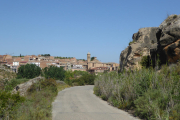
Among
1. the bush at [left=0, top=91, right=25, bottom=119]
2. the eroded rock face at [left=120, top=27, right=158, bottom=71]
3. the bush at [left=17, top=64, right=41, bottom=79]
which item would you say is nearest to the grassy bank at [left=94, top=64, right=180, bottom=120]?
the eroded rock face at [left=120, top=27, right=158, bottom=71]

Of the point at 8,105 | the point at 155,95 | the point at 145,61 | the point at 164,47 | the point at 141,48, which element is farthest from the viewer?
the point at 141,48

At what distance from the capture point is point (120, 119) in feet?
32.8

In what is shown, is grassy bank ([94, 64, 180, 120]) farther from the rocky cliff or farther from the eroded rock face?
the eroded rock face

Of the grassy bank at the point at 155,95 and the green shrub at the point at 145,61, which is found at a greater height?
the green shrub at the point at 145,61

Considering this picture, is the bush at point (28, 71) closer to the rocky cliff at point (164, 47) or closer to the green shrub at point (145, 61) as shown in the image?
the rocky cliff at point (164, 47)

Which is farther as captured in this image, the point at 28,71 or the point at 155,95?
the point at 28,71

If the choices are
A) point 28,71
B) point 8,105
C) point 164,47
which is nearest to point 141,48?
point 164,47

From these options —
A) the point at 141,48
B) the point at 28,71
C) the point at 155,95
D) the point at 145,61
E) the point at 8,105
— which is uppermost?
the point at 141,48

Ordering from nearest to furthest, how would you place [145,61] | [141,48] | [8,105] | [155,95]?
[8,105], [155,95], [145,61], [141,48]

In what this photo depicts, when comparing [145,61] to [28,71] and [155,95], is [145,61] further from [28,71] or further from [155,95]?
[28,71]

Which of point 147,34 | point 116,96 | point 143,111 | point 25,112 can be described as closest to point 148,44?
point 147,34

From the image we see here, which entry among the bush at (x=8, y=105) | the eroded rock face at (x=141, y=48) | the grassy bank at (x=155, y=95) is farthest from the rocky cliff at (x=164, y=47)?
the bush at (x=8, y=105)

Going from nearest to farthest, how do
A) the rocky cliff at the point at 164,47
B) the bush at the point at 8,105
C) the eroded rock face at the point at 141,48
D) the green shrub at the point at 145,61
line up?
the bush at the point at 8,105, the rocky cliff at the point at 164,47, the green shrub at the point at 145,61, the eroded rock face at the point at 141,48

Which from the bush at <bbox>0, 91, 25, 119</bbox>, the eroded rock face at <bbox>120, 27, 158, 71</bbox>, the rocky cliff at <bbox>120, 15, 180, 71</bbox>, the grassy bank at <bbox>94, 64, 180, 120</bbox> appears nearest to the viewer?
the grassy bank at <bbox>94, 64, 180, 120</bbox>
